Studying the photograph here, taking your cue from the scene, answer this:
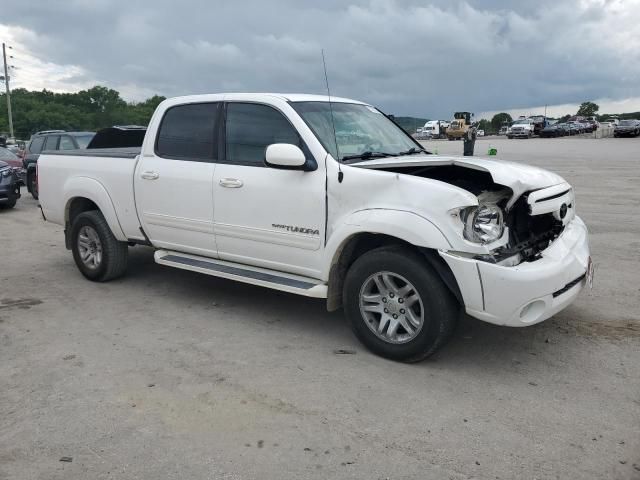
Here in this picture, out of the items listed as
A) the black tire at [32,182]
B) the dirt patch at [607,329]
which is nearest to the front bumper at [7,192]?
the black tire at [32,182]

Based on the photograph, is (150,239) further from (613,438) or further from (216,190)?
(613,438)

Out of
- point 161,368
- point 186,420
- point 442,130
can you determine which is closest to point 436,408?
point 186,420

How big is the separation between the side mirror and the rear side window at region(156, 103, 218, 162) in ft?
3.14

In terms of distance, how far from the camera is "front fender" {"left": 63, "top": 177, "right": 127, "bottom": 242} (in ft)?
19.5

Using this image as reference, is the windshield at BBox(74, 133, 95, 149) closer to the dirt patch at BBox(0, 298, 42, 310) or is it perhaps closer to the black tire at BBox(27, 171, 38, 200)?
the black tire at BBox(27, 171, 38, 200)

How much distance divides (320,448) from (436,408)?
2.59 ft

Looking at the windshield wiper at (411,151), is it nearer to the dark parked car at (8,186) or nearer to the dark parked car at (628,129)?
the dark parked car at (8,186)

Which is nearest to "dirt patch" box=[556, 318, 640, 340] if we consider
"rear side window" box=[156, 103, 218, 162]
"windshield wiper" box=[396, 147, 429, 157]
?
"windshield wiper" box=[396, 147, 429, 157]

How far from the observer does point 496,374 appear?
3885 millimetres

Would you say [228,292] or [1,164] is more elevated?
[1,164]

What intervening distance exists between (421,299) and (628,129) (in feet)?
161

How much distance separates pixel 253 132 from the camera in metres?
4.86

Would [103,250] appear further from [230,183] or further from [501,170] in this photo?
[501,170]

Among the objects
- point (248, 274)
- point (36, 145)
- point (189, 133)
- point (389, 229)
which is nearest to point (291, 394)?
point (389, 229)
